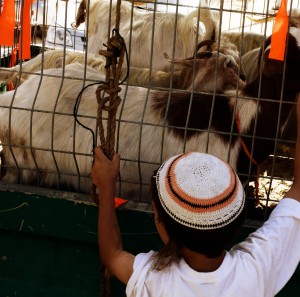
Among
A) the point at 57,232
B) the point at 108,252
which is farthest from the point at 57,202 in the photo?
the point at 108,252

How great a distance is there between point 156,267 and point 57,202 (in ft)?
3.18

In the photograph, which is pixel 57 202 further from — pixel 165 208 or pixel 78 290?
pixel 165 208

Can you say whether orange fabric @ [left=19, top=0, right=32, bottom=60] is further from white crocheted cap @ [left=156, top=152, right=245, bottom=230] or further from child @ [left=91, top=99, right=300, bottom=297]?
white crocheted cap @ [left=156, top=152, right=245, bottom=230]

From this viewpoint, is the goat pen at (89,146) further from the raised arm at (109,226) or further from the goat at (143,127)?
the raised arm at (109,226)

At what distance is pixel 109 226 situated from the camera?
2.09m

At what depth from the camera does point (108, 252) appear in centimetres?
207

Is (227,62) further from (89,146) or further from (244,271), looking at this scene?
(244,271)

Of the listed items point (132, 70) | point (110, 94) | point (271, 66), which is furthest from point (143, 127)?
point (132, 70)

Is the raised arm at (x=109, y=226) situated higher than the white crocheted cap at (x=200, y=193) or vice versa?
the white crocheted cap at (x=200, y=193)

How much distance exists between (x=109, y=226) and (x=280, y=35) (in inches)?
41.7

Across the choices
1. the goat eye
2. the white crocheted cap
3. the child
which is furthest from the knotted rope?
the goat eye

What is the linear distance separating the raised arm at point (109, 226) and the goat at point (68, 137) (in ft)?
2.24

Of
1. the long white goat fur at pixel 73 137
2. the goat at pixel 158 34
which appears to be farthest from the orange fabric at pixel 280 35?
the goat at pixel 158 34

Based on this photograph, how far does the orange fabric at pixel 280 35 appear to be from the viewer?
2.51 meters
